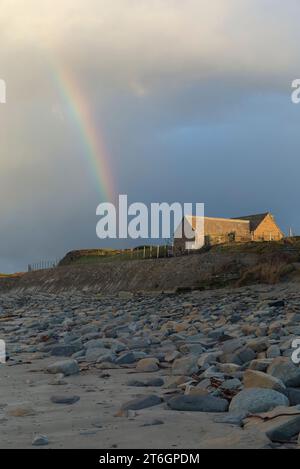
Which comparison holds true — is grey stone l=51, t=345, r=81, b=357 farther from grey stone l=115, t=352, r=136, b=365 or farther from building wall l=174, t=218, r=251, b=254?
building wall l=174, t=218, r=251, b=254

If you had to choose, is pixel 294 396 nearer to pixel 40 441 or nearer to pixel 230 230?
pixel 40 441

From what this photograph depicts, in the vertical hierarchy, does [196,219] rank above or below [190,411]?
above

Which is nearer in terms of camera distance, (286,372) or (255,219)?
(286,372)

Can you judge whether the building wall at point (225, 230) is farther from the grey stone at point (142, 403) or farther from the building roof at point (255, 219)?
the grey stone at point (142, 403)

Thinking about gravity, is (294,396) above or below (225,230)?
below

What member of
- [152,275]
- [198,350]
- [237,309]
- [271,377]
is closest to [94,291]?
[152,275]

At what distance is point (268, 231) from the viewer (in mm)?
53875

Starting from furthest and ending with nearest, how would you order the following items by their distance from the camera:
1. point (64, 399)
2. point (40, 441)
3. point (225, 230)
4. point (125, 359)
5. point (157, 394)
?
point (225, 230), point (125, 359), point (157, 394), point (64, 399), point (40, 441)

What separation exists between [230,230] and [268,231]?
5367 mm

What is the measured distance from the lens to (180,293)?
24.7m

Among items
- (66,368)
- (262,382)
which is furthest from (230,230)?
(262,382)

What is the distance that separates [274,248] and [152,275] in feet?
28.3
